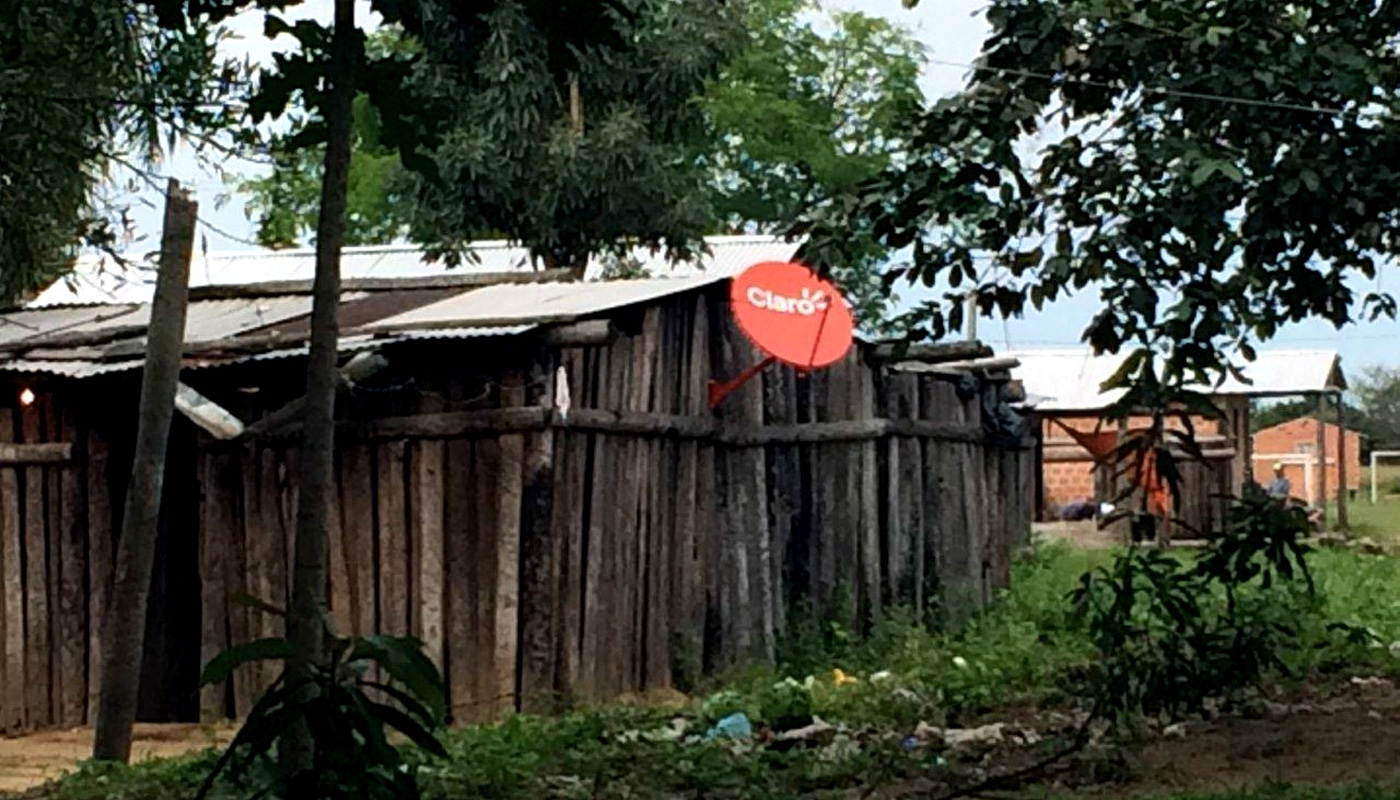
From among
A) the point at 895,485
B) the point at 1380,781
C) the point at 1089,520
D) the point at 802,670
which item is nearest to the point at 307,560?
the point at 1380,781

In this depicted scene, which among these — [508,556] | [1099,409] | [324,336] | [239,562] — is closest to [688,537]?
[508,556]

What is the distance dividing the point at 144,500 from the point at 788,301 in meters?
4.11

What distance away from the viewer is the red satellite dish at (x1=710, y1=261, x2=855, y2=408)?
11658 millimetres

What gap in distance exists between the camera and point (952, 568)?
48.5 feet

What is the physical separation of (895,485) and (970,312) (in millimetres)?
6053

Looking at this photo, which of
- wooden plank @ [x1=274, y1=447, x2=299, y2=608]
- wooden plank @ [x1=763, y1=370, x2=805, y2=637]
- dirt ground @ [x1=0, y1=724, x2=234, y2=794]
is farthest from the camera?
wooden plank @ [x1=763, y1=370, x2=805, y2=637]

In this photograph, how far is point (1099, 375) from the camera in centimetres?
3078

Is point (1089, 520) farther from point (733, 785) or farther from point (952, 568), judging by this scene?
point (733, 785)

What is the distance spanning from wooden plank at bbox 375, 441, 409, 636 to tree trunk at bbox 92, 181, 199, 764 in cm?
207

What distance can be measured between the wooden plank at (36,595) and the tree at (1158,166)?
20.4 ft

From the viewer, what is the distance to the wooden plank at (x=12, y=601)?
471 inches

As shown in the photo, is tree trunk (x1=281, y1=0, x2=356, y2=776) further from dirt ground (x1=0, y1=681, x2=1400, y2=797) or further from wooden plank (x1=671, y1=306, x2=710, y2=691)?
wooden plank (x1=671, y1=306, x2=710, y2=691)

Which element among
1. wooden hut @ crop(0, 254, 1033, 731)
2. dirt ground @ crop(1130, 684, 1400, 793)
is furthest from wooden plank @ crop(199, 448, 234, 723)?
dirt ground @ crop(1130, 684, 1400, 793)

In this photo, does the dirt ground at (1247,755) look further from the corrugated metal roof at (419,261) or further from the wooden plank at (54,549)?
the corrugated metal roof at (419,261)
